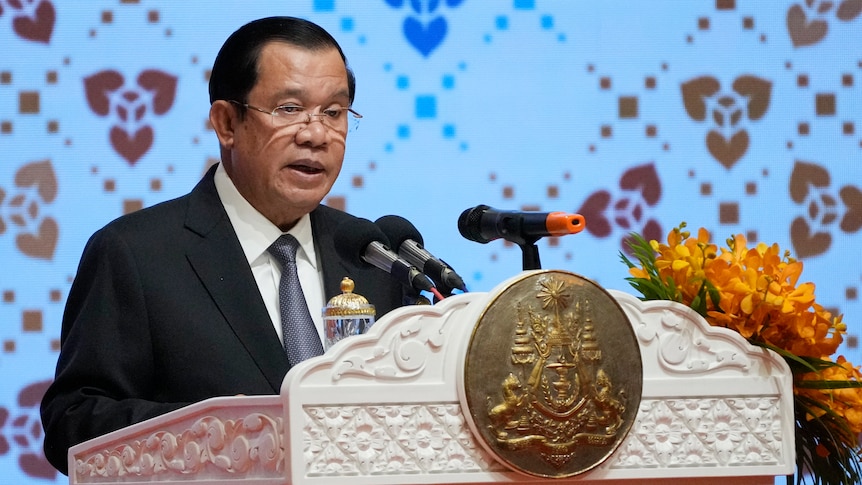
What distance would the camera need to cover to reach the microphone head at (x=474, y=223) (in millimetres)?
1853

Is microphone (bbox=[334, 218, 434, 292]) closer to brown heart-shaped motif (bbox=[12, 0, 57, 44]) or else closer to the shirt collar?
the shirt collar

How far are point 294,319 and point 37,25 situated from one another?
151 centimetres

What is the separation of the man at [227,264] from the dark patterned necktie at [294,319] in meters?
0.02

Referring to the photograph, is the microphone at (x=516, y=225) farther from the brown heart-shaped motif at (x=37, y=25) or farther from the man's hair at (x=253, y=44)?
the brown heart-shaped motif at (x=37, y=25)

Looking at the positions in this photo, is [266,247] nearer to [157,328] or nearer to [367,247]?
[157,328]

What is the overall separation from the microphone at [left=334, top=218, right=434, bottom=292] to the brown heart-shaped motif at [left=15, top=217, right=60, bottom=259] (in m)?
1.54

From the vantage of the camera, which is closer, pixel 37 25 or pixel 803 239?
pixel 37 25

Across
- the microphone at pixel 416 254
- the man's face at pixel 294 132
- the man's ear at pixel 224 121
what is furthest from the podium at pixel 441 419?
the man's ear at pixel 224 121

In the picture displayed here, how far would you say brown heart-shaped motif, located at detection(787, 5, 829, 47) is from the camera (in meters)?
3.67

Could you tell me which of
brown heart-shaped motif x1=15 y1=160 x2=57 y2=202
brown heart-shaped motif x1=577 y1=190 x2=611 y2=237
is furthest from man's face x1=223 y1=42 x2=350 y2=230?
brown heart-shaped motif x1=577 y1=190 x2=611 y2=237

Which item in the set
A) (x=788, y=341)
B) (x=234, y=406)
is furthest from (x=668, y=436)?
(x=234, y=406)

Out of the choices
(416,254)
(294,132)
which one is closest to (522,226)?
(416,254)

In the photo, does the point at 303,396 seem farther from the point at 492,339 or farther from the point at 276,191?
the point at 276,191

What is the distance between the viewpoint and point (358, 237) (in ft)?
6.73
